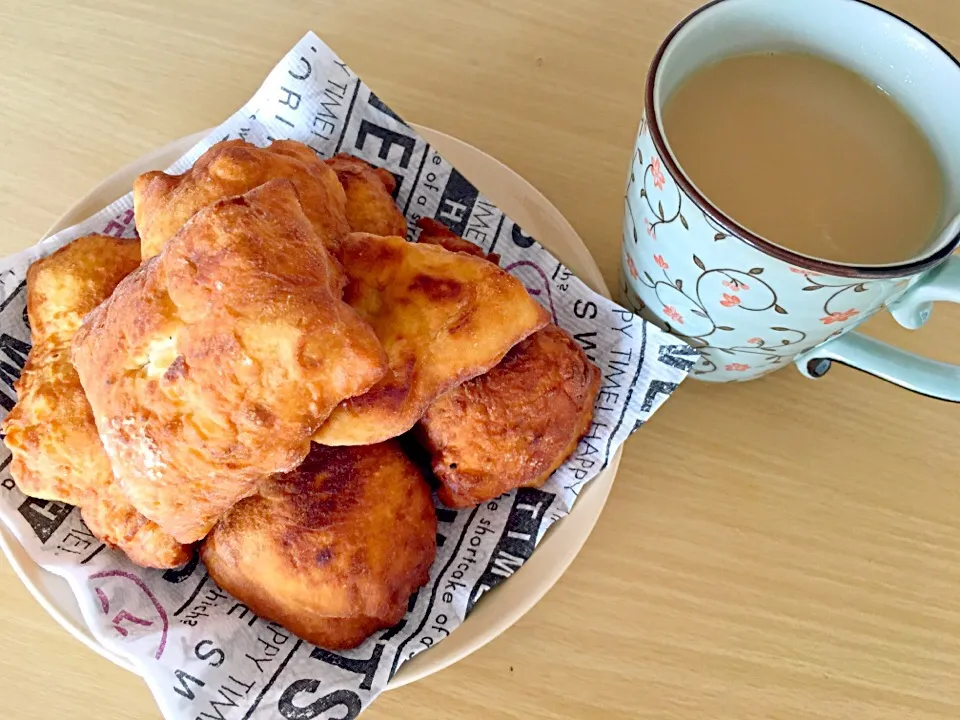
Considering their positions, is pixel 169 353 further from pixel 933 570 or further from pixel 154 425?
pixel 933 570

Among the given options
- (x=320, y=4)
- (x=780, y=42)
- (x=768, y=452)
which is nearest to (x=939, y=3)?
(x=780, y=42)

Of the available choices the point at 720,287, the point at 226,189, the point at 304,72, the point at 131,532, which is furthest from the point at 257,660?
the point at 304,72

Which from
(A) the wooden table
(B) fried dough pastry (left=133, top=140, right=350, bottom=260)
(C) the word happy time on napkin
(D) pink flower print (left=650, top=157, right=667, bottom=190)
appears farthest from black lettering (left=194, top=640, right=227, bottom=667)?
(D) pink flower print (left=650, top=157, right=667, bottom=190)

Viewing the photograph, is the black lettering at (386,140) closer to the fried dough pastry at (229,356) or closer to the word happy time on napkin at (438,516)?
the word happy time on napkin at (438,516)

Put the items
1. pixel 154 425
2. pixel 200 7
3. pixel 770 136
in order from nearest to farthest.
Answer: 1. pixel 154 425
2. pixel 770 136
3. pixel 200 7

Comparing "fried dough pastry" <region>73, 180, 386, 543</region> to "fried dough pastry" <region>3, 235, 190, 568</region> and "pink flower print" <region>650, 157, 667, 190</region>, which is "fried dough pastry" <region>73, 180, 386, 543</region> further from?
"pink flower print" <region>650, 157, 667, 190</region>

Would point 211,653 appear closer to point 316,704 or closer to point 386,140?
point 316,704
